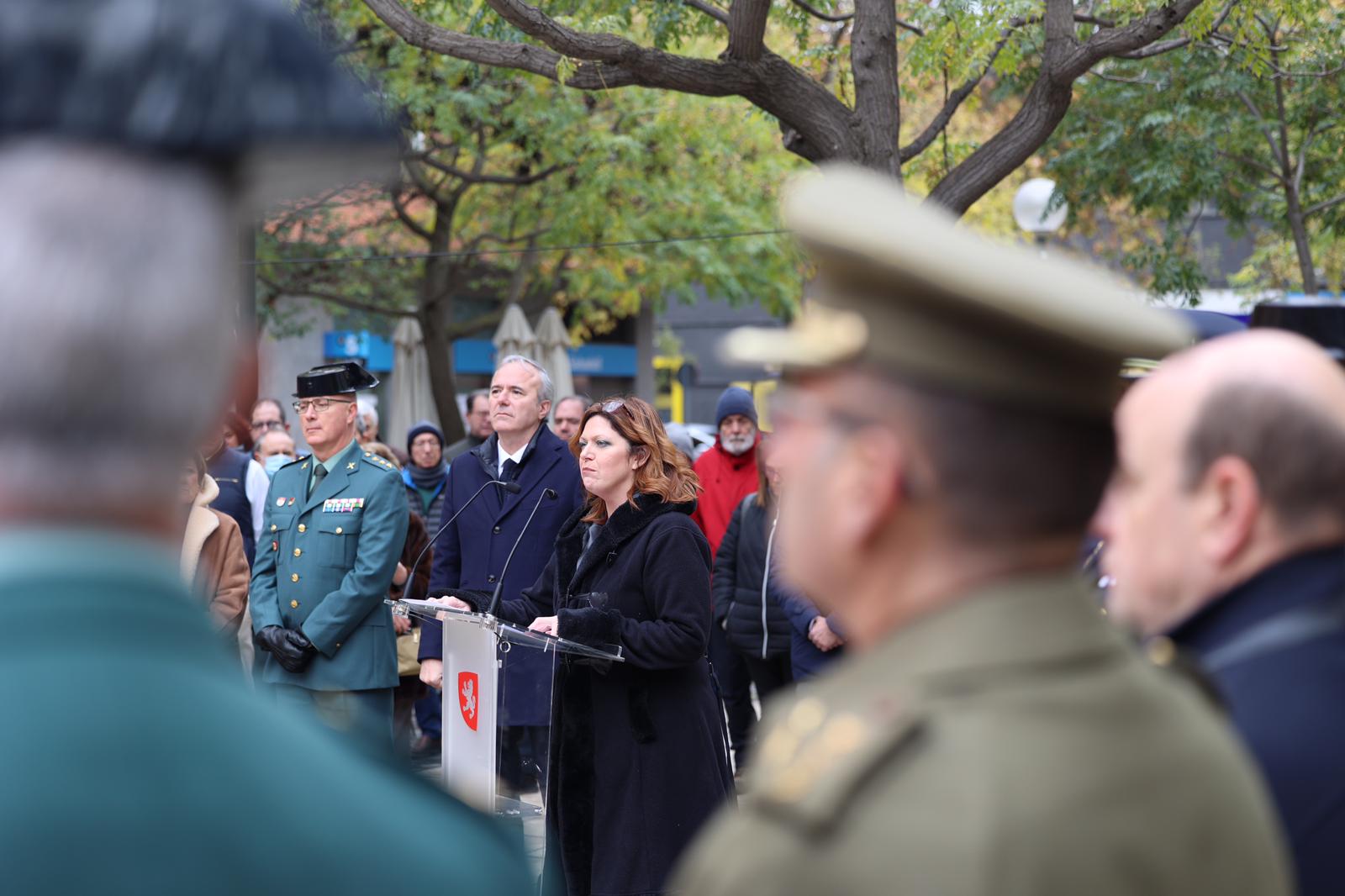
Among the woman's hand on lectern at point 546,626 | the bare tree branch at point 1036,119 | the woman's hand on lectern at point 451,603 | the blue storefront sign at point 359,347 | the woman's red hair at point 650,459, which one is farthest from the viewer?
the blue storefront sign at point 359,347

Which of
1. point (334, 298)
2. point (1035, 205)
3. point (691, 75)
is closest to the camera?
point (691, 75)

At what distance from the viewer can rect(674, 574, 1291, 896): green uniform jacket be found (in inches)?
43.3

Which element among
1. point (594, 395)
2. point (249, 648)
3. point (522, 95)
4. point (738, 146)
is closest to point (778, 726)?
point (249, 648)

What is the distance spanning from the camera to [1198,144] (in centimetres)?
1465

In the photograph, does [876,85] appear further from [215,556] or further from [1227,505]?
[1227,505]

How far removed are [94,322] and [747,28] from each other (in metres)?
7.72

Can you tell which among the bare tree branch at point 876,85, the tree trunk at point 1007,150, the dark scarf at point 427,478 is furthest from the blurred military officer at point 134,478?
the dark scarf at point 427,478

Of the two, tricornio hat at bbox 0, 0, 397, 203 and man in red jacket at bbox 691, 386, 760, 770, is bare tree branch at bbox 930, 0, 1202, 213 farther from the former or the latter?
tricornio hat at bbox 0, 0, 397, 203

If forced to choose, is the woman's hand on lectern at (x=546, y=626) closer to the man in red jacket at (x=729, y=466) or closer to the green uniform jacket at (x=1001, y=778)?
the man in red jacket at (x=729, y=466)

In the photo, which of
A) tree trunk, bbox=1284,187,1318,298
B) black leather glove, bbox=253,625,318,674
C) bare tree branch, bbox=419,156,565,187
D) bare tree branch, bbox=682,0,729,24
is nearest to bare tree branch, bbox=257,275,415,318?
bare tree branch, bbox=419,156,565,187

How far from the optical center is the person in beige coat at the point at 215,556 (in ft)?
21.7

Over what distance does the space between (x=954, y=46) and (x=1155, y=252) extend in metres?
6.78

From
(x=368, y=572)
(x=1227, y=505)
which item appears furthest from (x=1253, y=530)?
(x=368, y=572)

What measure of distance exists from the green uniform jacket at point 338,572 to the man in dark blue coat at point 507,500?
29 centimetres
